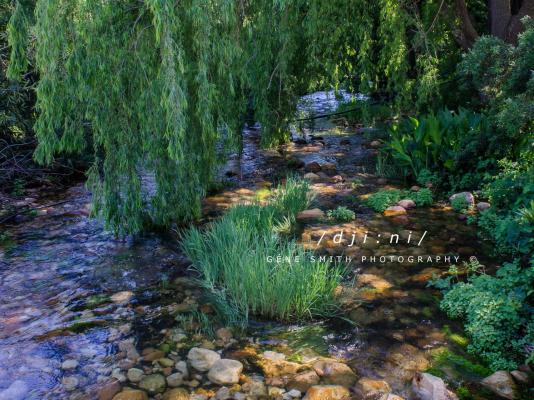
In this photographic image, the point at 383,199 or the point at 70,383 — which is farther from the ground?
the point at 383,199

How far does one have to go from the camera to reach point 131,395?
129 inches

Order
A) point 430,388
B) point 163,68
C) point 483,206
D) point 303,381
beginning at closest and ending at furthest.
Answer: point 430,388, point 303,381, point 163,68, point 483,206

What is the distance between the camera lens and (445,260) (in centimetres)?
516

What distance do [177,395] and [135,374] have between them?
374 mm

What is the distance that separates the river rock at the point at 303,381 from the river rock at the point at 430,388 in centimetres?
64

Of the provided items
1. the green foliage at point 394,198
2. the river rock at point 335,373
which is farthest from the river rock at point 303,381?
the green foliage at point 394,198

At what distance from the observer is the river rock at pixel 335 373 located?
344 centimetres

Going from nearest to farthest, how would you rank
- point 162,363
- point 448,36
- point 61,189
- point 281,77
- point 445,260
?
1. point 162,363
2. point 445,260
3. point 281,77
4. point 61,189
5. point 448,36

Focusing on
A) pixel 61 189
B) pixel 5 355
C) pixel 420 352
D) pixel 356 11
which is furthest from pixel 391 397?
pixel 61 189

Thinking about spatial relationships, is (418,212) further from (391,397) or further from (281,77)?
(391,397)

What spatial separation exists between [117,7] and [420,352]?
4092 millimetres

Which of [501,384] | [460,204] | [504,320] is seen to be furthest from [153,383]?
[460,204]

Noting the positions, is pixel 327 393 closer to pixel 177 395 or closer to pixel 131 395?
pixel 177 395

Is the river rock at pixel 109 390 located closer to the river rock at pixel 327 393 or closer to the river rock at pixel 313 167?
the river rock at pixel 327 393
